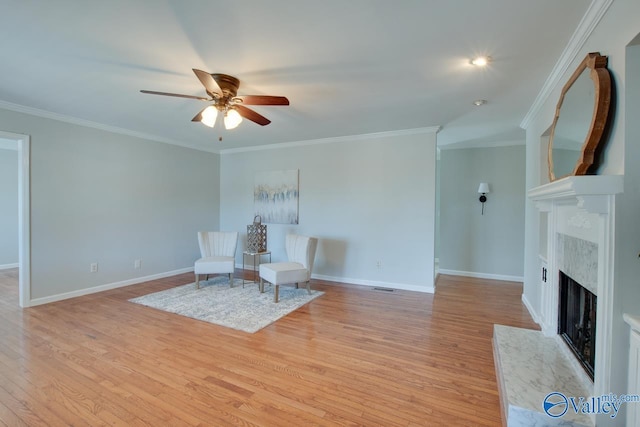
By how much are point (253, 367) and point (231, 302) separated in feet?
5.43

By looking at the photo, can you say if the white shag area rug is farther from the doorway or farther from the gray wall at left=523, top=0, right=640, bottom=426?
the gray wall at left=523, top=0, right=640, bottom=426

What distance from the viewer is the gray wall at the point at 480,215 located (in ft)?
17.2

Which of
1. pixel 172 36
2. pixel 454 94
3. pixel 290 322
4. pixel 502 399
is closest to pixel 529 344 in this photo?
pixel 502 399

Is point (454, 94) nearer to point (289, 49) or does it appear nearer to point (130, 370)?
point (289, 49)

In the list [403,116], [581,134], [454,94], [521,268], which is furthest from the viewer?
[521,268]

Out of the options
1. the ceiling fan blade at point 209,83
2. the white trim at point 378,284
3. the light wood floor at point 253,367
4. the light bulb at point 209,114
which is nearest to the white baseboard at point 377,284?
the white trim at point 378,284

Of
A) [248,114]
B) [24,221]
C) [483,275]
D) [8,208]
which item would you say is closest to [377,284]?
[483,275]

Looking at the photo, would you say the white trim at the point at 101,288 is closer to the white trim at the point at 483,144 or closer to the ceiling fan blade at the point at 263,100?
the ceiling fan blade at the point at 263,100

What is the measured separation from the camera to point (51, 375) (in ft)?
7.25

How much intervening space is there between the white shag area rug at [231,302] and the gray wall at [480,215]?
3039 mm

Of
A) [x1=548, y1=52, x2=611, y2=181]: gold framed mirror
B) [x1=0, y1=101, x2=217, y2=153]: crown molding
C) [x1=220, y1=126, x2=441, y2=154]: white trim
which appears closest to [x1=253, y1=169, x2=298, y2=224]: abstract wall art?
[x1=220, y1=126, x2=441, y2=154]: white trim

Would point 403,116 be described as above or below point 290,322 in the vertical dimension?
above

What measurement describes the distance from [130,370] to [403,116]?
391cm

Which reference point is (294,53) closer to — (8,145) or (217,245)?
(217,245)
